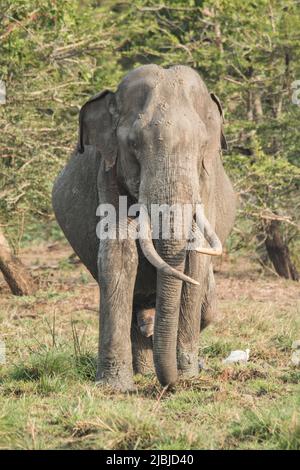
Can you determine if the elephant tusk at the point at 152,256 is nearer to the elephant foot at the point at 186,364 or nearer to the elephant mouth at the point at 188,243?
the elephant mouth at the point at 188,243

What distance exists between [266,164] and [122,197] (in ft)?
19.7

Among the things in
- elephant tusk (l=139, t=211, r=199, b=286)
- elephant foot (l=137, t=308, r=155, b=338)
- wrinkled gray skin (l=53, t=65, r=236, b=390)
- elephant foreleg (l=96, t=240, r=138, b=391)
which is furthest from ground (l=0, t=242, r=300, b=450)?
elephant tusk (l=139, t=211, r=199, b=286)

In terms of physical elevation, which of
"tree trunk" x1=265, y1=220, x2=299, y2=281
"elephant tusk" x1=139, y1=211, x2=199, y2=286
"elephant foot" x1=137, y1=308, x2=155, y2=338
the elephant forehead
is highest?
the elephant forehead

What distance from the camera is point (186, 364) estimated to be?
7.52 metres

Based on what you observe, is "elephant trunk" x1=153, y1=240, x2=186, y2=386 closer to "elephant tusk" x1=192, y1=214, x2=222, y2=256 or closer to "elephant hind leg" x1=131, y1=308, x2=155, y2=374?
"elephant tusk" x1=192, y1=214, x2=222, y2=256

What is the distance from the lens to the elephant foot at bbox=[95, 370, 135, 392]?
7297mm

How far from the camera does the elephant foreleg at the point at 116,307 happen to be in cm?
738

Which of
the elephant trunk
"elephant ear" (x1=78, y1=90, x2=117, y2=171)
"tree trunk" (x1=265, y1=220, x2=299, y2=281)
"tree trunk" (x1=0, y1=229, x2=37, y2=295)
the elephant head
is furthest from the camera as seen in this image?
"tree trunk" (x1=265, y1=220, x2=299, y2=281)

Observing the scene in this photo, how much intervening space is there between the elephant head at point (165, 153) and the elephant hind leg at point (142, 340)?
4.36ft

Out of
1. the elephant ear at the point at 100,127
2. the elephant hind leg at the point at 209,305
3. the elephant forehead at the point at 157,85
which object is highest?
the elephant forehead at the point at 157,85

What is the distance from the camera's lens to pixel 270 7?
1356cm

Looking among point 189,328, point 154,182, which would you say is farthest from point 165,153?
point 189,328

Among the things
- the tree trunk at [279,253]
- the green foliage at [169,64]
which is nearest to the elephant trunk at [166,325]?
the green foliage at [169,64]

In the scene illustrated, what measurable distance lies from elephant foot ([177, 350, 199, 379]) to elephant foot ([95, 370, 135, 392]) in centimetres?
38
